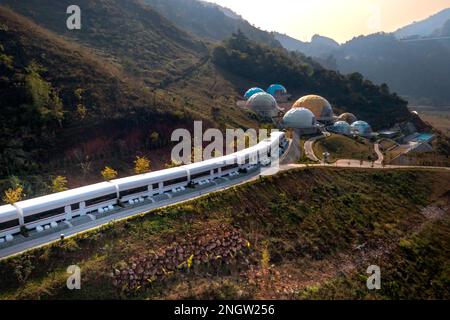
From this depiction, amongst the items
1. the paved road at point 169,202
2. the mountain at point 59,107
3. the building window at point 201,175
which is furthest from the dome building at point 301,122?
the building window at point 201,175

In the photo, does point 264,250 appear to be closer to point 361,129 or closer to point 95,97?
point 95,97

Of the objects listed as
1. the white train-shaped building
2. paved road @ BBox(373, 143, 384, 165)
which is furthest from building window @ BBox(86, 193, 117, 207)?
paved road @ BBox(373, 143, 384, 165)

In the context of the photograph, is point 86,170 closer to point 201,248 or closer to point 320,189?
point 201,248

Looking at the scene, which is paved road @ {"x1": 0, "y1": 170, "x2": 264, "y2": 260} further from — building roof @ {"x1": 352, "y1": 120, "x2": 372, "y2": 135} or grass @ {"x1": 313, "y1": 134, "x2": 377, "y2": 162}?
building roof @ {"x1": 352, "y1": 120, "x2": 372, "y2": 135}

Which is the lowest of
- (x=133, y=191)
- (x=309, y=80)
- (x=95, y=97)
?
(x=133, y=191)
